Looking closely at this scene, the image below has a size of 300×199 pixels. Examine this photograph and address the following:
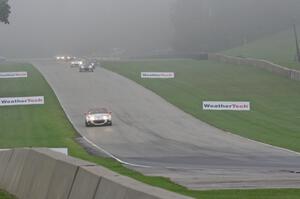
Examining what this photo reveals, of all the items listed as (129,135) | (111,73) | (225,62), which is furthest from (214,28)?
(129,135)

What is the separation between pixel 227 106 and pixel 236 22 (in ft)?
339

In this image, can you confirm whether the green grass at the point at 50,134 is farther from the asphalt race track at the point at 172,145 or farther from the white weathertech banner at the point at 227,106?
the white weathertech banner at the point at 227,106

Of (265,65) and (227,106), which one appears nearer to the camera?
(227,106)

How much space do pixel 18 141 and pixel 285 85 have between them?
34606mm

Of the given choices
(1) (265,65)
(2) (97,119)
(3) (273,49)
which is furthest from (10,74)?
(3) (273,49)

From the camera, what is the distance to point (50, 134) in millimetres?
42656

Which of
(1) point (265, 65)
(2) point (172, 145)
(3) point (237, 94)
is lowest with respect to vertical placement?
(3) point (237, 94)

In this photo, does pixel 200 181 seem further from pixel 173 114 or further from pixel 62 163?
pixel 173 114

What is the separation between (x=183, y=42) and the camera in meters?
160

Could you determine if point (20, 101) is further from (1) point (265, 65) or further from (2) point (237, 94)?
(1) point (265, 65)

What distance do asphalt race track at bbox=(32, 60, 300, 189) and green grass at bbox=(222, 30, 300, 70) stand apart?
36.4 metres

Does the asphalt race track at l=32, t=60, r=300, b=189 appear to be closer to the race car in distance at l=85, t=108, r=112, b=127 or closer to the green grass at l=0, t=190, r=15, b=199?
the race car in distance at l=85, t=108, r=112, b=127

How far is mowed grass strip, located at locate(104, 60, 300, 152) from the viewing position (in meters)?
44.6

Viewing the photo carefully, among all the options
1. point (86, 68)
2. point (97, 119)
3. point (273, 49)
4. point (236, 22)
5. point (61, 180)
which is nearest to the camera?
point (61, 180)
